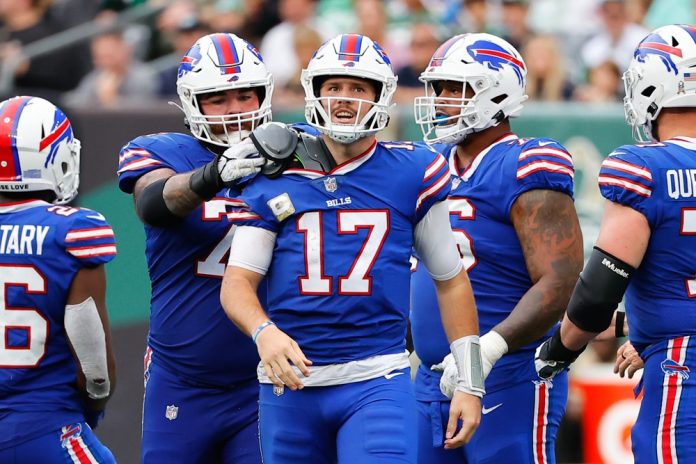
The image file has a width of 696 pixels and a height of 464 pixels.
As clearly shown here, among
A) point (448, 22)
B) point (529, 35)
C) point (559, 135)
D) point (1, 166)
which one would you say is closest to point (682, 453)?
point (1, 166)

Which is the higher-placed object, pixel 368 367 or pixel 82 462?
pixel 368 367

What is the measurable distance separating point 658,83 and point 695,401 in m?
1.14

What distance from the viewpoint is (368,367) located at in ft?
15.0

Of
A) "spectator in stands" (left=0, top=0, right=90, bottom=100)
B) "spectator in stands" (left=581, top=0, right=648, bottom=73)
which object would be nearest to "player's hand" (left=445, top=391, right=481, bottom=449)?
"spectator in stands" (left=0, top=0, right=90, bottom=100)

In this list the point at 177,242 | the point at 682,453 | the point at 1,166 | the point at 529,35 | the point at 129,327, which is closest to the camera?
the point at 682,453

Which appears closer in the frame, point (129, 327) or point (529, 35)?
point (129, 327)

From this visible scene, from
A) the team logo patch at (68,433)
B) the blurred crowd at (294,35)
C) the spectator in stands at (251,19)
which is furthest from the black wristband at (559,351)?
the spectator in stands at (251,19)

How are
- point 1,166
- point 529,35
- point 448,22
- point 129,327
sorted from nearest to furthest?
1. point 1,166
2. point 129,327
3. point 529,35
4. point 448,22

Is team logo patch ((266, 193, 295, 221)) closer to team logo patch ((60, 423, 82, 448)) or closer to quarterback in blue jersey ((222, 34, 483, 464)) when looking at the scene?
quarterback in blue jersey ((222, 34, 483, 464))

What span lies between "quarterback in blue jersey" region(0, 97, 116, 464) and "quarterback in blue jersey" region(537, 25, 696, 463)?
174 centimetres

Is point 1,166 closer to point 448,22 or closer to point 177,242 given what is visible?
point 177,242

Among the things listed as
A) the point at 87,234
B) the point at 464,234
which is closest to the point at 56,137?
the point at 87,234

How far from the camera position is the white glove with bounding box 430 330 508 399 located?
4.80 metres

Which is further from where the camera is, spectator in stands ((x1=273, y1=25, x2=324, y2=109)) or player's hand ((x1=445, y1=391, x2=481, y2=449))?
spectator in stands ((x1=273, y1=25, x2=324, y2=109))
